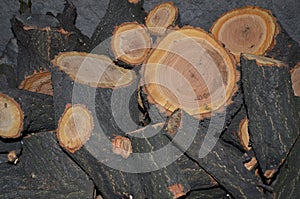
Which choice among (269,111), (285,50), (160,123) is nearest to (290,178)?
(269,111)

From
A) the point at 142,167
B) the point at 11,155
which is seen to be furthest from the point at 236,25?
the point at 11,155

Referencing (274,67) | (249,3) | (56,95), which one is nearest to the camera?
(274,67)

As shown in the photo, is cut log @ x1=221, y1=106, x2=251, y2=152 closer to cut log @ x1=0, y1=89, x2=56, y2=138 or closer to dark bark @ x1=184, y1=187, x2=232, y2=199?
dark bark @ x1=184, y1=187, x2=232, y2=199

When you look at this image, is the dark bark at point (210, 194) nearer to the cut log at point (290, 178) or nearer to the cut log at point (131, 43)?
the cut log at point (290, 178)

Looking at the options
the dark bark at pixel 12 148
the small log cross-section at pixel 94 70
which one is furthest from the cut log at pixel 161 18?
the dark bark at pixel 12 148

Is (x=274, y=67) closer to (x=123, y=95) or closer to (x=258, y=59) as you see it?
(x=258, y=59)

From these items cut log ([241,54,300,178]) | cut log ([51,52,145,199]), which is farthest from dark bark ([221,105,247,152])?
cut log ([51,52,145,199])
